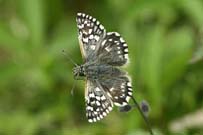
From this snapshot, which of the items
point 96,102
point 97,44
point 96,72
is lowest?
point 96,102

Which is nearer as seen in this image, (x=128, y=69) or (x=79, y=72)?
(x=79, y=72)

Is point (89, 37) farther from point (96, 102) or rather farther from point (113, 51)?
point (96, 102)

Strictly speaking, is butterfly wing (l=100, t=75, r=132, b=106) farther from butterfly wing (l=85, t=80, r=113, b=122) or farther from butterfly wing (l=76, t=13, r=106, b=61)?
butterfly wing (l=76, t=13, r=106, b=61)

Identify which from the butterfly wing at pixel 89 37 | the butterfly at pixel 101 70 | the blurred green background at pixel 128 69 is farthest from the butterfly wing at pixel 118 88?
the blurred green background at pixel 128 69

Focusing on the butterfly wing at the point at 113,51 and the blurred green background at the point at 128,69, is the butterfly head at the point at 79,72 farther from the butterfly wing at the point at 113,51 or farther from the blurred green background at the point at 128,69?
the blurred green background at the point at 128,69

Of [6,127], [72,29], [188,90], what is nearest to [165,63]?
[188,90]

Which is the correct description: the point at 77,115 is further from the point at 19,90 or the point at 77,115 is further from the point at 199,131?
the point at 199,131

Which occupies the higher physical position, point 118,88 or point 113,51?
point 113,51

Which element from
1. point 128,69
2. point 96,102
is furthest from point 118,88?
point 128,69
